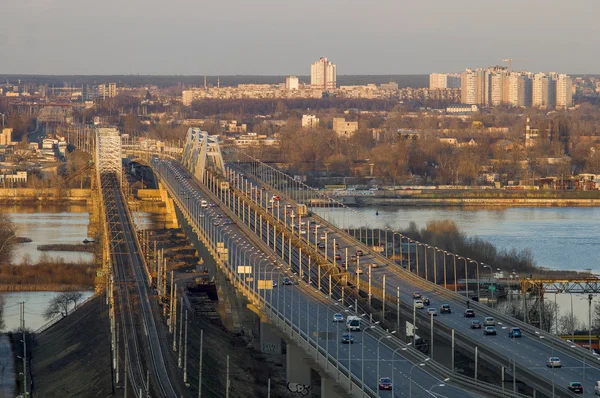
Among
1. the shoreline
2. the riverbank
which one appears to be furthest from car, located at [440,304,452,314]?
the shoreline

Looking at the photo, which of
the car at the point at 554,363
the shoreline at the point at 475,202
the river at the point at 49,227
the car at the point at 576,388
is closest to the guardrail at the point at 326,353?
the car at the point at 576,388

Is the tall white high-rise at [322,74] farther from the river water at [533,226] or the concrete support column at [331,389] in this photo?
the concrete support column at [331,389]

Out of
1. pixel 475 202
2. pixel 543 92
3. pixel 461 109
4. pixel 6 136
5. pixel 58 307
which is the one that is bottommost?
pixel 475 202

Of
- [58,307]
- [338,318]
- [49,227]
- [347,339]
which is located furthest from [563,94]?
[347,339]

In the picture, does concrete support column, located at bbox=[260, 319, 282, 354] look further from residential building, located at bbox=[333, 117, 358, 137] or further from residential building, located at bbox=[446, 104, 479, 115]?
residential building, located at bbox=[446, 104, 479, 115]

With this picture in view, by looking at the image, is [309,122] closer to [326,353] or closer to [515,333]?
[515,333]

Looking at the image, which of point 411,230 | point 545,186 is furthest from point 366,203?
point 411,230
